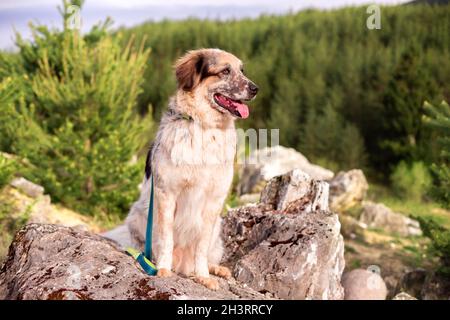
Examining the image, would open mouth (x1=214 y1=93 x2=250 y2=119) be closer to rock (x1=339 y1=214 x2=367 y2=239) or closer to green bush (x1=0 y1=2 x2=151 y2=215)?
green bush (x1=0 y1=2 x2=151 y2=215)

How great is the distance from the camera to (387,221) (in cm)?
1436

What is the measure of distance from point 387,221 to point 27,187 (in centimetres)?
772

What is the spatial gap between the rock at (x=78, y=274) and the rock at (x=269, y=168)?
10184 millimetres

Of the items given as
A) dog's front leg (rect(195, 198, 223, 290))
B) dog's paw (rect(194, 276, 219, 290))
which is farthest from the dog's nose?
dog's paw (rect(194, 276, 219, 290))

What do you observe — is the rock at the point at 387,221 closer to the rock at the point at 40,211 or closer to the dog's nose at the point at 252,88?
the rock at the point at 40,211

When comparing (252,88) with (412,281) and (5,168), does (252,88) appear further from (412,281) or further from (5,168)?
(412,281)

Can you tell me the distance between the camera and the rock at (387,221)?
46.4 feet

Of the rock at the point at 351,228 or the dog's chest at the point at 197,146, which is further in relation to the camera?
the rock at the point at 351,228

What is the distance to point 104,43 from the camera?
12297mm

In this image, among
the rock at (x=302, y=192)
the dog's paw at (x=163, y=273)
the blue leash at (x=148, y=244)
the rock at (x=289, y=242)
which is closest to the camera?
the dog's paw at (x=163, y=273)

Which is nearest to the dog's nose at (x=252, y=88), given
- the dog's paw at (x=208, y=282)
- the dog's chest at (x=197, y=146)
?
the dog's chest at (x=197, y=146)

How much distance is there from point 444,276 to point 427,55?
40.5ft

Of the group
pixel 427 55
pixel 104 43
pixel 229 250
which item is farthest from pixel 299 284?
pixel 427 55
